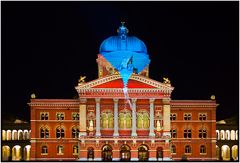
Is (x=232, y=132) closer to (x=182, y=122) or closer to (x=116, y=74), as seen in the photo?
(x=182, y=122)

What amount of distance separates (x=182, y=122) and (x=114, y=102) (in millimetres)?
8826

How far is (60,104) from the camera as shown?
72.0m

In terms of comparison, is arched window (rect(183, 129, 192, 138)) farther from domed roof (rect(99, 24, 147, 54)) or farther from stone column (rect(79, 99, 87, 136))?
stone column (rect(79, 99, 87, 136))

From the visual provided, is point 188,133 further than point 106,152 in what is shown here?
Yes

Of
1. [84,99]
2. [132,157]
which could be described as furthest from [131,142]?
[84,99]

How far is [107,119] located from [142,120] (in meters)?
3.66

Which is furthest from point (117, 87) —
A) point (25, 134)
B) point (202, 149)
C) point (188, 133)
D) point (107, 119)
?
point (25, 134)

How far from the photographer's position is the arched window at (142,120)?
6975 centimetres


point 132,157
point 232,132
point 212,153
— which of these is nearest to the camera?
point 132,157

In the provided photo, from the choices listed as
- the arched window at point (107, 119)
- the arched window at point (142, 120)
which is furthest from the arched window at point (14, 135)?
the arched window at point (142, 120)

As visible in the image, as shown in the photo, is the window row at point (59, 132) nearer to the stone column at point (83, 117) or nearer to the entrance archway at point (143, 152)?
the stone column at point (83, 117)

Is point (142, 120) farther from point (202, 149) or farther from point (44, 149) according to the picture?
point (44, 149)

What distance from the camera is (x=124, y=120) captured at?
69.8 meters

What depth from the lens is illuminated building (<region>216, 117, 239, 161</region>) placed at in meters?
77.1
